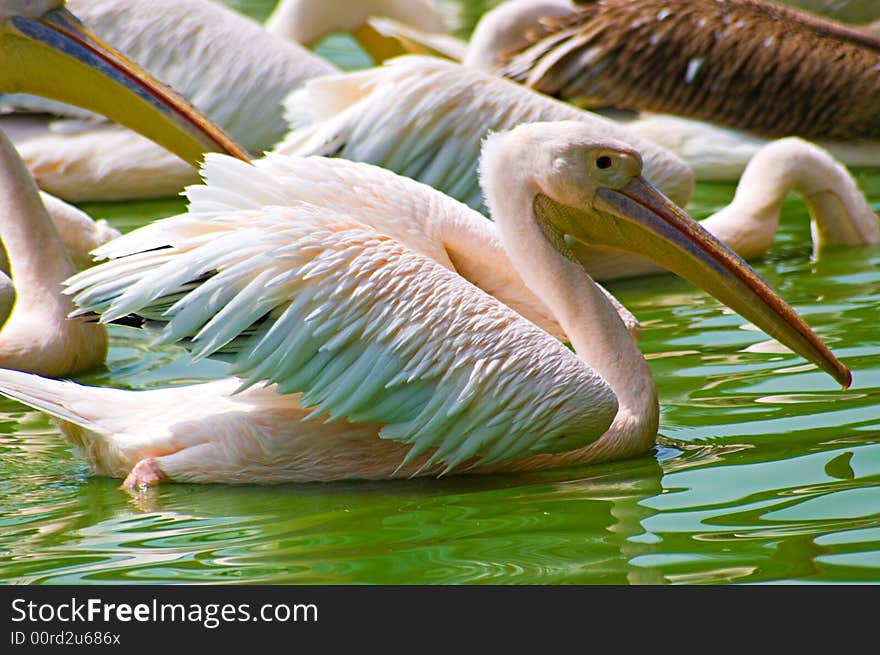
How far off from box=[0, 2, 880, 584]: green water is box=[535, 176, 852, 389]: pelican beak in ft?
0.85

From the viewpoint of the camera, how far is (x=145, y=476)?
405cm

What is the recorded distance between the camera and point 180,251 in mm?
3957

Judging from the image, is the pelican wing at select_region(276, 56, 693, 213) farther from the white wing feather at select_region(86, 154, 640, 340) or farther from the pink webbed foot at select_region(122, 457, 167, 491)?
the pink webbed foot at select_region(122, 457, 167, 491)

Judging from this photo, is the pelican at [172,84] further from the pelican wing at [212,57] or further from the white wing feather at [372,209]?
the white wing feather at [372,209]

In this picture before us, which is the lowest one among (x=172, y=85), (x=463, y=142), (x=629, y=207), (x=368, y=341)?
(x=172, y=85)

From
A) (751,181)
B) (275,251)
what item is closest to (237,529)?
(275,251)

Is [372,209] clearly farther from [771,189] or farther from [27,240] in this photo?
→ [771,189]

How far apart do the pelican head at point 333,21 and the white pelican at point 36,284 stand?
12.4 ft

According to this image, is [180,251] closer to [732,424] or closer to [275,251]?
[275,251]

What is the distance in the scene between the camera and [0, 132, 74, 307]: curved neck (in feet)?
16.9

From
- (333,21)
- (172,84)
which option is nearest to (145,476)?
(172,84)

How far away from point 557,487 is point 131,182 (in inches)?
161

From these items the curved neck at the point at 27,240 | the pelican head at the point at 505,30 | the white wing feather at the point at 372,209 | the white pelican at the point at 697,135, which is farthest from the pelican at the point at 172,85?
the white wing feather at the point at 372,209

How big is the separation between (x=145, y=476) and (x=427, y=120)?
2272mm
